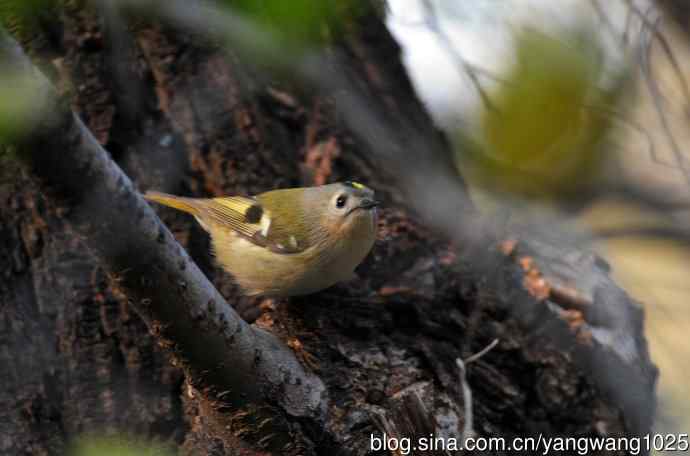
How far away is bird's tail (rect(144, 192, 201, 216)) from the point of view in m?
2.61

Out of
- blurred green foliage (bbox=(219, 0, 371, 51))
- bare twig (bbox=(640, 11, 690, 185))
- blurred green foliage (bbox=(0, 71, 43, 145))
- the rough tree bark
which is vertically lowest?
the rough tree bark

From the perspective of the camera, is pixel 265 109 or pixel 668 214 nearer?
pixel 265 109

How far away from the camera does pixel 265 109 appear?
2982 millimetres

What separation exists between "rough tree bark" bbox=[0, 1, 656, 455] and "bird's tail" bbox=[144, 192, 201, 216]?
0.14 metres

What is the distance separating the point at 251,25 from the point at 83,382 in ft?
4.34

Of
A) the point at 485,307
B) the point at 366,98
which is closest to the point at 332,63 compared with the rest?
the point at 366,98

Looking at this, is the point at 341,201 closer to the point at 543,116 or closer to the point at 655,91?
the point at 543,116

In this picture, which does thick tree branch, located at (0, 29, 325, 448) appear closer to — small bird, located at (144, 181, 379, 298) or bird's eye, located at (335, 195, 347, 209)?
small bird, located at (144, 181, 379, 298)

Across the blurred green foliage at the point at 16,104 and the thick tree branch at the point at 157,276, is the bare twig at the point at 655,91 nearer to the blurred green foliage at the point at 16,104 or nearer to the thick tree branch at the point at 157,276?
the thick tree branch at the point at 157,276

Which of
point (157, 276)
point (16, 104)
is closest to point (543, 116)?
point (157, 276)

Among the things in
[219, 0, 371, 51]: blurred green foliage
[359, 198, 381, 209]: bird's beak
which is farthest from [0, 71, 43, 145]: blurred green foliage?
[359, 198, 381, 209]: bird's beak

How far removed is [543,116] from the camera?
2.51 meters

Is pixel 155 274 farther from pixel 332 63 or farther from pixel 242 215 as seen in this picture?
pixel 332 63

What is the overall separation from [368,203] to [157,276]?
3.92 ft
